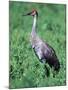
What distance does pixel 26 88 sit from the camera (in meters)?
2.18

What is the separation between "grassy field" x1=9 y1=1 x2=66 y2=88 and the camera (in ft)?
7.07

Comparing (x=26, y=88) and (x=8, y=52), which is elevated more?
(x=8, y=52)

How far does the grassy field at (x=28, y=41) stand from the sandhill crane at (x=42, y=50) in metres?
0.03

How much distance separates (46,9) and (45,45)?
1.01 feet

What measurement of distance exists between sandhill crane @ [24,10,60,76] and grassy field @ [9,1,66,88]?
0.03 m

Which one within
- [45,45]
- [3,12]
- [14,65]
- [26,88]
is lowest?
[26,88]

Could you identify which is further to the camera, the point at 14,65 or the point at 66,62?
the point at 66,62

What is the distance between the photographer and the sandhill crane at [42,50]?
2.21 metres

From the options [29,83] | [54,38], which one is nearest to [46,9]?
[54,38]

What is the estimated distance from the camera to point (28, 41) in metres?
2.19

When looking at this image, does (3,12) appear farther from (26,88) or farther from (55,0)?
(26,88)

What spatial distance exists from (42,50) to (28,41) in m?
0.15

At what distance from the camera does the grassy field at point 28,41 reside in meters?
2.15

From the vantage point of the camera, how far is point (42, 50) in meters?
2.23
